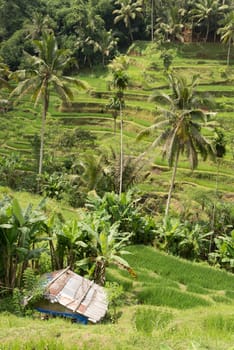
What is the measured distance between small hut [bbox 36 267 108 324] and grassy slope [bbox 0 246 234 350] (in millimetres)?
382

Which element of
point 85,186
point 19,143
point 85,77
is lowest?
point 85,186

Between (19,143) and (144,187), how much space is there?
1108cm

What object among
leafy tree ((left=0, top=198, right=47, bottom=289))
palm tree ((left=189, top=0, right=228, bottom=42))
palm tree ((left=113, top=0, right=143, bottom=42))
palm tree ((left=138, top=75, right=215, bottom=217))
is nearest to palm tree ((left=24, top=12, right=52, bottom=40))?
palm tree ((left=113, top=0, right=143, bottom=42))

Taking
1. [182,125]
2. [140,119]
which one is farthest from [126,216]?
[140,119]

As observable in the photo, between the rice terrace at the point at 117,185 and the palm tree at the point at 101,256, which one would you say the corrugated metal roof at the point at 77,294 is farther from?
the palm tree at the point at 101,256

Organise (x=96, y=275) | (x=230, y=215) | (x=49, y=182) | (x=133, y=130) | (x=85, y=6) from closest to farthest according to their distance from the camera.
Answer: (x=96, y=275) → (x=230, y=215) → (x=49, y=182) → (x=133, y=130) → (x=85, y=6)

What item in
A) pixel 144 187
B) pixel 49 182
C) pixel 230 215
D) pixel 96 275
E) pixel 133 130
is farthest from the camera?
pixel 133 130

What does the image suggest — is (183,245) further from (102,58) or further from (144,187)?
(102,58)

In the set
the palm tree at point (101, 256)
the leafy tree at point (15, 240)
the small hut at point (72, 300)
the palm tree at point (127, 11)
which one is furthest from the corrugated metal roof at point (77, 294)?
the palm tree at point (127, 11)

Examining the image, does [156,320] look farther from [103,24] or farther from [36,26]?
[103,24]

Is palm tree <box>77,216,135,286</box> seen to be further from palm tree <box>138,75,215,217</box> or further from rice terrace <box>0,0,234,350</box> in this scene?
palm tree <box>138,75,215,217</box>

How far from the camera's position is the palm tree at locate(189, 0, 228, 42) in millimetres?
47906

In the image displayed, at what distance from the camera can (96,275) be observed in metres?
9.82

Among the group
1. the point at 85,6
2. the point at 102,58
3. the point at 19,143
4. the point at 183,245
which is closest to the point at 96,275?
the point at 183,245
